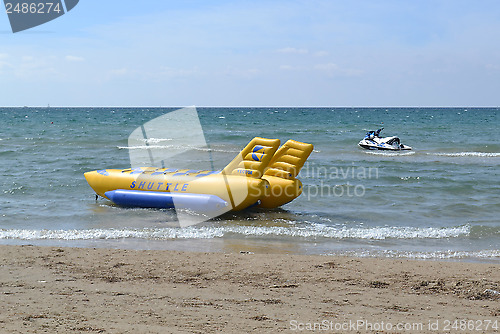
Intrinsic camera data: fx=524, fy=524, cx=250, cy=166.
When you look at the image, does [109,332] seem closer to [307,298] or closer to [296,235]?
[307,298]

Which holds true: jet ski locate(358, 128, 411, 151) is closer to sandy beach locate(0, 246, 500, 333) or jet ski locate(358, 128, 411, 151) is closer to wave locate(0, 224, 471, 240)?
wave locate(0, 224, 471, 240)

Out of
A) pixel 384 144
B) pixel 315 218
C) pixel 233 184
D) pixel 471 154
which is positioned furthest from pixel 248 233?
pixel 471 154

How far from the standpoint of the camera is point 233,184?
9562mm

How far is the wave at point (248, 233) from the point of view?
8.02m

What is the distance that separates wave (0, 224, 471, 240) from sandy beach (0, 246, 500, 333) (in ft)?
3.93

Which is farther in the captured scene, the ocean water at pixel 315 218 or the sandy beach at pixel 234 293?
the ocean water at pixel 315 218

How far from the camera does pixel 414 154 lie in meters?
23.5

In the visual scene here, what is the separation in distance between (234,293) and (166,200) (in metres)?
4.98

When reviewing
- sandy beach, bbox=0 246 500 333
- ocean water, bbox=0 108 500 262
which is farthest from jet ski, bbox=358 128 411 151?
sandy beach, bbox=0 246 500 333

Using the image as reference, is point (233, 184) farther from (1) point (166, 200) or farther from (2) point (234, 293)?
(2) point (234, 293)

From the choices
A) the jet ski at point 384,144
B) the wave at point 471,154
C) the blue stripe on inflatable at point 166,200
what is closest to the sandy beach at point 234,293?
the blue stripe on inflatable at point 166,200

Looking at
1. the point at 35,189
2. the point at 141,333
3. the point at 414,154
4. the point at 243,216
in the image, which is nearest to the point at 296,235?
the point at 243,216

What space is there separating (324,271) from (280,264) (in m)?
0.55

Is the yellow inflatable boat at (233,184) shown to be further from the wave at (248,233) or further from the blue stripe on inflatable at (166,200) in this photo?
the wave at (248,233)
